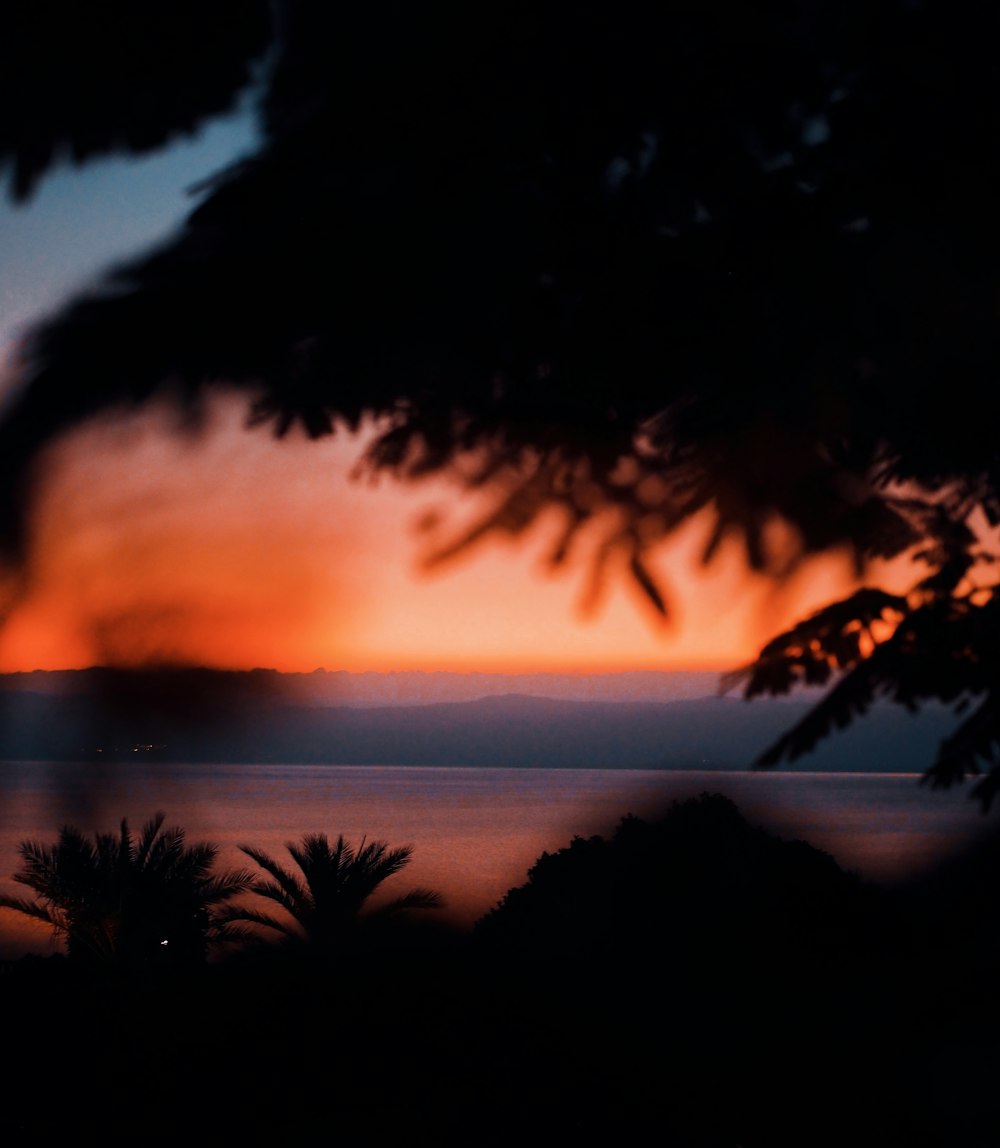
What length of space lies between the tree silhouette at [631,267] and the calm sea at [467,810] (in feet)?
0.58

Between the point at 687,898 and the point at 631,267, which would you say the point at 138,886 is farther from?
the point at 631,267

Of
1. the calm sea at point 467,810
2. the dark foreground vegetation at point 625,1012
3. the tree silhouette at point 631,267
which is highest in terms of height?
the tree silhouette at point 631,267

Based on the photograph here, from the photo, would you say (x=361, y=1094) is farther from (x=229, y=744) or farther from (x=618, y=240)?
(x=618, y=240)

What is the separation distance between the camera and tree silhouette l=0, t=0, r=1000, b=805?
5.01 ft

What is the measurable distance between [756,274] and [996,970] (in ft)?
3.62

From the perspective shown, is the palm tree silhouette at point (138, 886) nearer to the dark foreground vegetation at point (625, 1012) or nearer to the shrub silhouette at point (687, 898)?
the dark foreground vegetation at point (625, 1012)

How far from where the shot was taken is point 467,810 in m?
2.06

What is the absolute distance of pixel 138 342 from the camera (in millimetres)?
1351

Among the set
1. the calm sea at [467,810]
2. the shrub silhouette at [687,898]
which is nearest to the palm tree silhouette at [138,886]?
the calm sea at [467,810]

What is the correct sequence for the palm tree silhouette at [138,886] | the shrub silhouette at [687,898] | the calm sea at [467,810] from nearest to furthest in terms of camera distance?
the calm sea at [467,810], the palm tree silhouette at [138,886], the shrub silhouette at [687,898]

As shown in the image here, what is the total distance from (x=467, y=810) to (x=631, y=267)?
3.41 ft

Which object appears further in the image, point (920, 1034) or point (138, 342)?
point (920, 1034)

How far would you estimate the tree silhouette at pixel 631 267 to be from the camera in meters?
1.53

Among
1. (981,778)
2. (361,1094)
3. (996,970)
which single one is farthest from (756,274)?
(361,1094)
